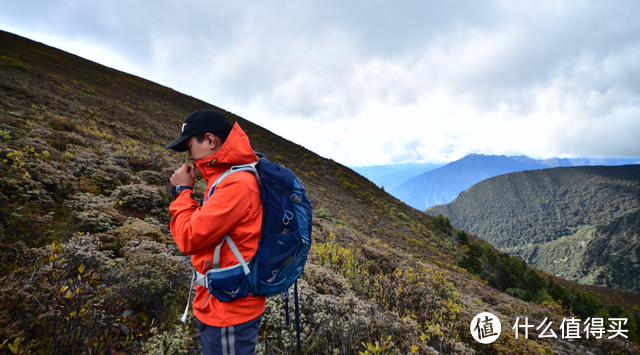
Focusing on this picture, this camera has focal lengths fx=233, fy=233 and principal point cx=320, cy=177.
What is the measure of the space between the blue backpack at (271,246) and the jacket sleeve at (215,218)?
122 mm

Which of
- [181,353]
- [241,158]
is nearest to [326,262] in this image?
[181,353]

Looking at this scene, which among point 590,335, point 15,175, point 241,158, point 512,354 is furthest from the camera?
Answer: point 590,335

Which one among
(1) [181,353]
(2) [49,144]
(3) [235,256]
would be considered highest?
(3) [235,256]

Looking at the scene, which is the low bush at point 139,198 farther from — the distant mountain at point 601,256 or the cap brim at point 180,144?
the distant mountain at point 601,256

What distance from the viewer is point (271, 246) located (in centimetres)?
172

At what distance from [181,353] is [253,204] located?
2013 millimetres

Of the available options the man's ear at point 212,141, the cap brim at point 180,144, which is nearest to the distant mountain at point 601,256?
the man's ear at point 212,141

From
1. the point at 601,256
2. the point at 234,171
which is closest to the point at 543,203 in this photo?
the point at 601,256

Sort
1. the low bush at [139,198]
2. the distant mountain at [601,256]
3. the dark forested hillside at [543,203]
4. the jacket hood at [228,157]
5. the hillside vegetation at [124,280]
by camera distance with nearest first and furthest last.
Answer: the jacket hood at [228,157]
the hillside vegetation at [124,280]
the low bush at [139,198]
the distant mountain at [601,256]
the dark forested hillside at [543,203]

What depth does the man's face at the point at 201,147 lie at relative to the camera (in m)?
1.84

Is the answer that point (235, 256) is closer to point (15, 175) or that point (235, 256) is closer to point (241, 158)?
point (241, 158)

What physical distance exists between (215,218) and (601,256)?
6023 inches

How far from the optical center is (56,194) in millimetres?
4484

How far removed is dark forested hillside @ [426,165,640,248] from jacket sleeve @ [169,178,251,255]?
178 m
